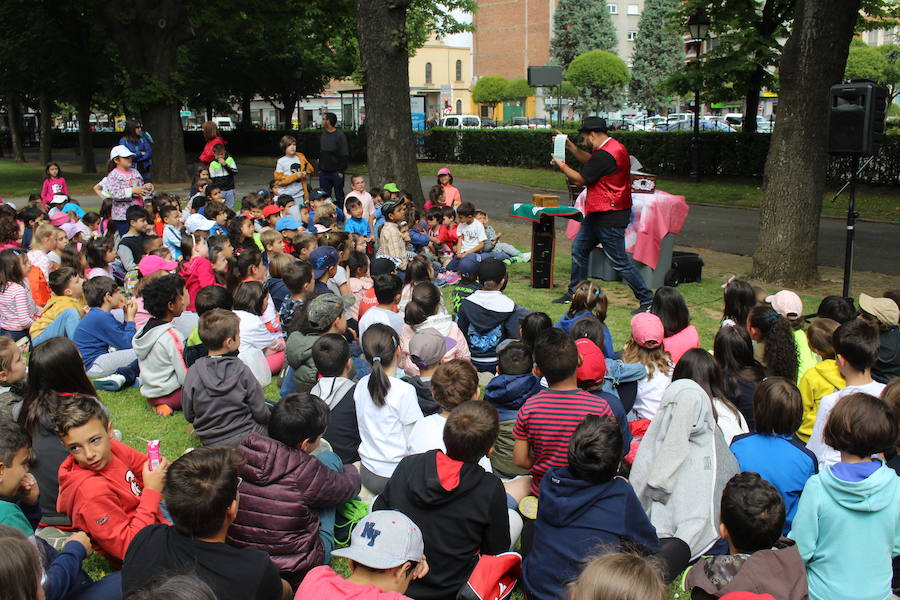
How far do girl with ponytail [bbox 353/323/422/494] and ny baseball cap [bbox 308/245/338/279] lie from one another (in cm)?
318

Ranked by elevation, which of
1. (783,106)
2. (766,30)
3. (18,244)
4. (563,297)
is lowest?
(563,297)

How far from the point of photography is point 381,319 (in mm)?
5969

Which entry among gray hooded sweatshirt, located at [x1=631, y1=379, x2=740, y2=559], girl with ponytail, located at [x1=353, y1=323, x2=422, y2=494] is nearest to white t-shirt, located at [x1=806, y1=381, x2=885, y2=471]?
gray hooded sweatshirt, located at [x1=631, y1=379, x2=740, y2=559]

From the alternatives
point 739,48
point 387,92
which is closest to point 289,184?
point 387,92

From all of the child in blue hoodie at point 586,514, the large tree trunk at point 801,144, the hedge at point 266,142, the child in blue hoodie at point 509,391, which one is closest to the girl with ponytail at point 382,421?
the child in blue hoodie at point 509,391

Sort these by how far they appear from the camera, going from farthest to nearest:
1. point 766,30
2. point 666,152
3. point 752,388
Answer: point 666,152 → point 766,30 → point 752,388

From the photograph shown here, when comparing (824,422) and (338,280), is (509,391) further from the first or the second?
(338,280)

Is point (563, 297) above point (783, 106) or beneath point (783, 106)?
beneath

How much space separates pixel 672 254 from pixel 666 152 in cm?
1503

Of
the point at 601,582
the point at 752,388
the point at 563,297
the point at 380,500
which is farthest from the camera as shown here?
the point at 563,297

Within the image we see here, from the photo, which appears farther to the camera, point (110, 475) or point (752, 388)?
point (752, 388)

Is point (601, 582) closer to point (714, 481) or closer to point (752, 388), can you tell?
point (714, 481)

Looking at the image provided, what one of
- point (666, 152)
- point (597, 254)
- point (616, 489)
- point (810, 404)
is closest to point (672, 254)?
point (597, 254)

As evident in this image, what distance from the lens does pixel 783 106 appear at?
9.20 m
